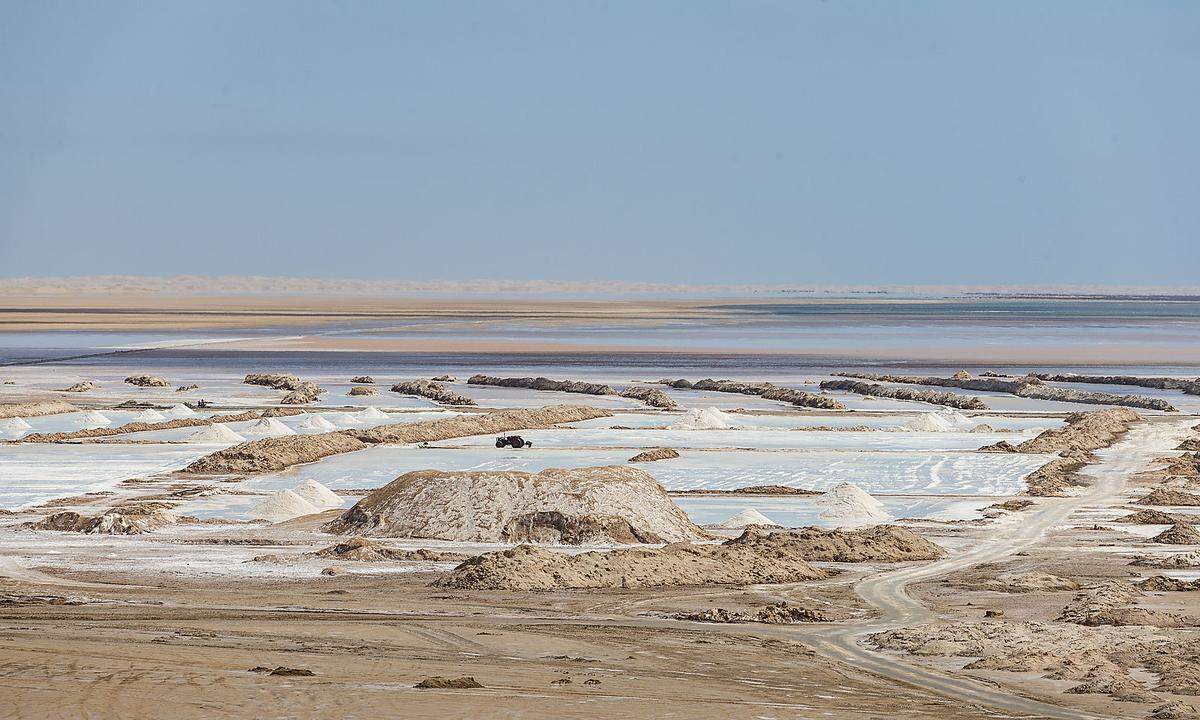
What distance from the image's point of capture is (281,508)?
96.2 ft

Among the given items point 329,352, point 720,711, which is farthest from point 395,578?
point 329,352

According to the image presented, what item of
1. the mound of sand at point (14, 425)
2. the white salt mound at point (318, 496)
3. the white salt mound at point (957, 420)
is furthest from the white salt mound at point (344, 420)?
the white salt mound at point (318, 496)

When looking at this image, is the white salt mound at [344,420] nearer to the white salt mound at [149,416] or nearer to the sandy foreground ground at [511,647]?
the white salt mound at [149,416]

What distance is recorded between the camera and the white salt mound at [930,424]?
4644 cm

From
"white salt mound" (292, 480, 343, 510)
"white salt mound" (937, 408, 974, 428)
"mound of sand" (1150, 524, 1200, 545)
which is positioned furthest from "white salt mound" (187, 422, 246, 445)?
"mound of sand" (1150, 524, 1200, 545)

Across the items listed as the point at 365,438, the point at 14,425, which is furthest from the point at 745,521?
the point at 14,425

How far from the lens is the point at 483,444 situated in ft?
140

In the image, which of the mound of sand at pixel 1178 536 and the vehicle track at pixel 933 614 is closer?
the vehicle track at pixel 933 614

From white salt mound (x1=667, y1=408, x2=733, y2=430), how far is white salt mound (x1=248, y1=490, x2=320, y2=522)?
18.9 meters

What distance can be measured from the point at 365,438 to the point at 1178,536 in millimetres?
21504

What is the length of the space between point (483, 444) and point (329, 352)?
54069 millimetres

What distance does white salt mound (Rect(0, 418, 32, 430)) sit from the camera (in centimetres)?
4509

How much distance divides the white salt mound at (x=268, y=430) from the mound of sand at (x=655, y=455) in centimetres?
945

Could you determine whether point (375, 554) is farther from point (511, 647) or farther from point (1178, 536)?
point (1178, 536)
